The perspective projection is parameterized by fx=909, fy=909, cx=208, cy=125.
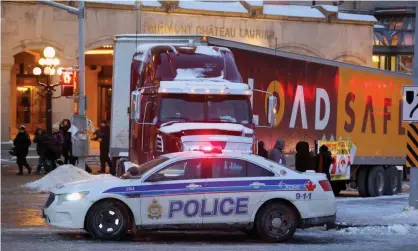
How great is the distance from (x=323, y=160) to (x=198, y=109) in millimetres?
5858

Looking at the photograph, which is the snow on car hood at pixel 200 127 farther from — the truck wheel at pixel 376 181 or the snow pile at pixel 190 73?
the truck wheel at pixel 376 181

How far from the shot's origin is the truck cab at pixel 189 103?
17406 mm

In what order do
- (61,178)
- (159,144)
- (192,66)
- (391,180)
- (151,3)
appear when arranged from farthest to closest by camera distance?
(151,3), (391,180), (61,178), (192,66), (159,144)

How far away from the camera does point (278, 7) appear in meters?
49.2

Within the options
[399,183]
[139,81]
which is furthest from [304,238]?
[399,183]

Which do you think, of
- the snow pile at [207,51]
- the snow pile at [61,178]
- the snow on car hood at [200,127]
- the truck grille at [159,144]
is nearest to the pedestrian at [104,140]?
the snow pile at [61,178]

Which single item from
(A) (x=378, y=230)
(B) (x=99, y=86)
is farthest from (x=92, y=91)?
(A) (x=378, y=230)

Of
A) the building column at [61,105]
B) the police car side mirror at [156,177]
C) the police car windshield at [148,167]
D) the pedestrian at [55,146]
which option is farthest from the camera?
the building column at [61,105]

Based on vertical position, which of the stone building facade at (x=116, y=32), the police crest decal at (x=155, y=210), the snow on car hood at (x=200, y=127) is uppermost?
the stone building facade at (x=116, y=32)

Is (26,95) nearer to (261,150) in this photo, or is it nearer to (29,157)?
(29,157)

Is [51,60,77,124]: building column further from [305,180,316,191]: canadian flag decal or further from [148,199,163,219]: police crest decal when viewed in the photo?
[305,180,316,191]: canadian flag decal

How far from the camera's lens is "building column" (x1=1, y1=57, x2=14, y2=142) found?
40.1 m

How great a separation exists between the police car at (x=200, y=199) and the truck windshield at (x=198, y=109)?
288cm

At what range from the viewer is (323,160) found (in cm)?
2273
